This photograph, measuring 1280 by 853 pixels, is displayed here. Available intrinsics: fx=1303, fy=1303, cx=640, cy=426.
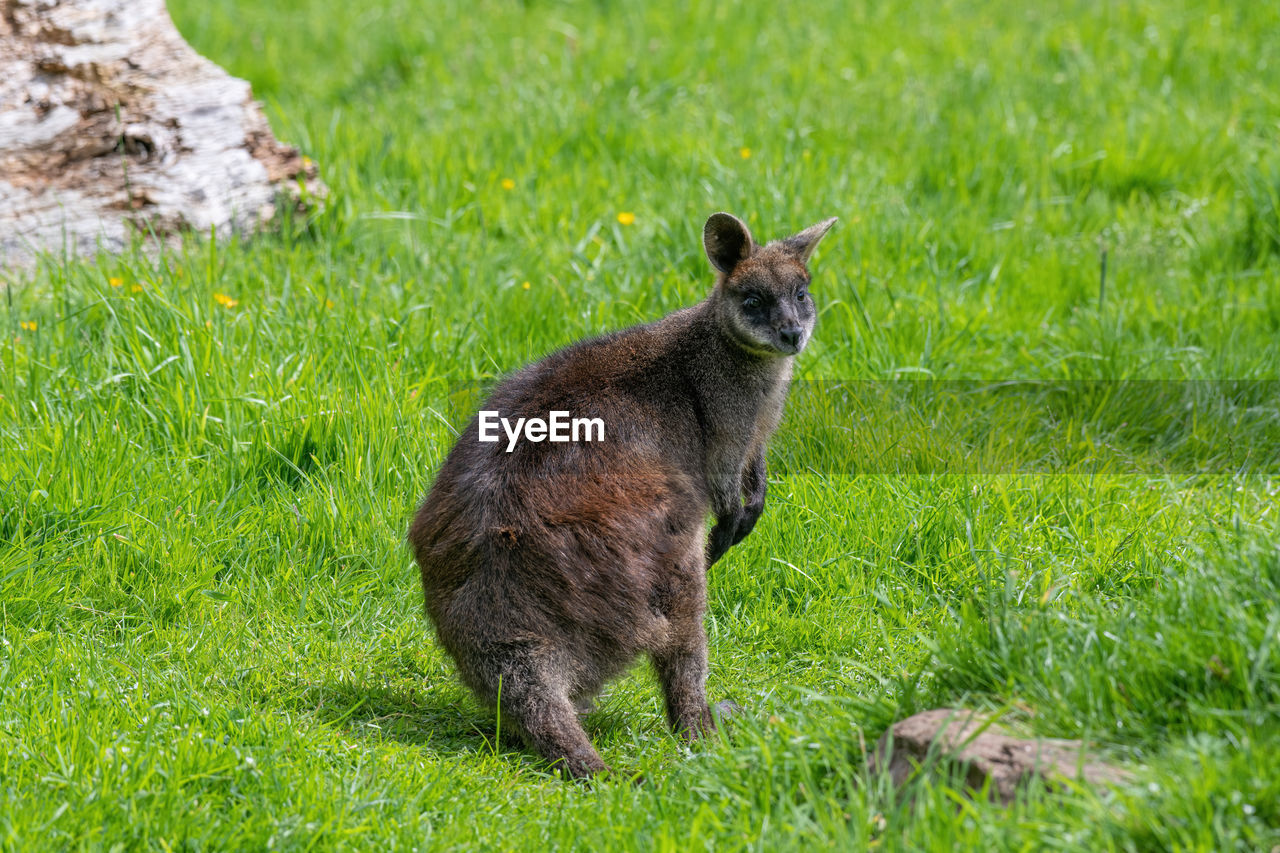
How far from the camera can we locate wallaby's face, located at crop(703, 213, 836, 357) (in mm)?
4953

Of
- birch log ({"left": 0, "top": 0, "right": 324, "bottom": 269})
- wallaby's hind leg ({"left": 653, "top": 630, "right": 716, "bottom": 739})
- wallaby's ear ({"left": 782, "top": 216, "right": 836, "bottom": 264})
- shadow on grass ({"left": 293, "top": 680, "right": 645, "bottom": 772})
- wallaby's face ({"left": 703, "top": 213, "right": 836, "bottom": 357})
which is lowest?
shadow on grass ({"left": 293, "top": 680, "right": 645, "bottom": 772})

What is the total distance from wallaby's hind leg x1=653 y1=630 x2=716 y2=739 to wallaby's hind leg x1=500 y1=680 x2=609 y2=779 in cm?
43

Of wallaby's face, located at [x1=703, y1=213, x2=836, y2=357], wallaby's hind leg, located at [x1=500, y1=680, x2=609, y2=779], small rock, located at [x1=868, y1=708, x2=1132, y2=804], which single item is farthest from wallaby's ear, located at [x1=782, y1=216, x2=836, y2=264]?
small rock, located at [x1=868, y1=708, x2=1132, y2=804]

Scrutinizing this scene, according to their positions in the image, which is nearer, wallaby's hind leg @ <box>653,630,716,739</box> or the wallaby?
the wallaby

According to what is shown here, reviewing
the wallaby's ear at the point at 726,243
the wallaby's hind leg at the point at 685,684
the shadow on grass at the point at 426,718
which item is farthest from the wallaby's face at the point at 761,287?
the shadow on grass at the point at 426,718

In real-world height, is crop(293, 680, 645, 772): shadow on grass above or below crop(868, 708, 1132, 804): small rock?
below

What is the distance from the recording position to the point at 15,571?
4.76 m

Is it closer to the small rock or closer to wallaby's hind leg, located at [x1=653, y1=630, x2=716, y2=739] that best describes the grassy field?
the small rock

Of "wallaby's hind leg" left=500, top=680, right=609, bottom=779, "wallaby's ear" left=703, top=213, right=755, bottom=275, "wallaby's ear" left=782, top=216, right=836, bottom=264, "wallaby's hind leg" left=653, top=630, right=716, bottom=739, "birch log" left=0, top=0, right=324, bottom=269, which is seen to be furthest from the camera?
"birch log" left=0, top=0, right=324, bottom=269

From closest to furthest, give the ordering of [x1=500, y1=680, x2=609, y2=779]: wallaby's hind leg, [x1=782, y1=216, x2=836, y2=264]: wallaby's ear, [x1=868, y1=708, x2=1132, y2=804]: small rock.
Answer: [x1=868, y1=708, x2=1132, y2=804]: small rock < [x1=500, y1=680, x2=609, y2=779]: wallaby's hind leg < [x1=782, y1=216, x2=836, y2=264]: wallaby's ear

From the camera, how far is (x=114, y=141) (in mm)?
7027

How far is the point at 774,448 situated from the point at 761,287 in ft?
3.98

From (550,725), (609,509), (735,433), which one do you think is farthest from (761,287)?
(550,725)

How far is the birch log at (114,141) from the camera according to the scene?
271 inches
